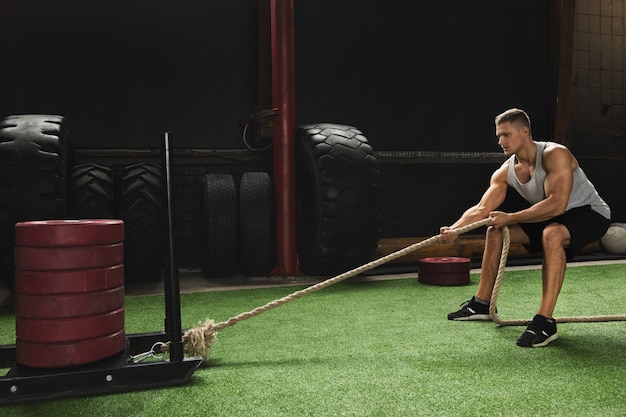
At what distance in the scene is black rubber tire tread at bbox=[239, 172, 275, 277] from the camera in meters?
4.29

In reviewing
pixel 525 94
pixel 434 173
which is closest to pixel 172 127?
pixel 434 173

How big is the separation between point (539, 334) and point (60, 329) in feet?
6.10

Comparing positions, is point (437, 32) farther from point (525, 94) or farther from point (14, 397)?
point (14, 397)

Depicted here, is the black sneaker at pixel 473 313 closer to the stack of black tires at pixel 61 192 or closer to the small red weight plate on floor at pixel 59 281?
the small red weight plate on floor at pixel 59 281

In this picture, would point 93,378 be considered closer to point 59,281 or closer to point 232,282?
point 59,281

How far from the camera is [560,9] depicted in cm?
630

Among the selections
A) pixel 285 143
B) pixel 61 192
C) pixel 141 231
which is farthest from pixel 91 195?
pixel 285 143

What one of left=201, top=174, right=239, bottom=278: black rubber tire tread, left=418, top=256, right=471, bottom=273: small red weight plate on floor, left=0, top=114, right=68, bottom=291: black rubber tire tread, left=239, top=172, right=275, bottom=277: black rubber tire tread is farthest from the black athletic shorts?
left=0, top=114, right=68, bottom=291: black rubber tire tread

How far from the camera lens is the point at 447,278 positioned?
3.84 m

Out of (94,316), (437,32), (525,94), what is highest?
(437,32)

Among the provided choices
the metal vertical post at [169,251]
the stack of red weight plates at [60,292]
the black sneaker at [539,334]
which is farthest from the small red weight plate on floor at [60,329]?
the black sneaker at [539,334]

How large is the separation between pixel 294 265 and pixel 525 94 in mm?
3743

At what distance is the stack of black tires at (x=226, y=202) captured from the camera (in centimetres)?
318

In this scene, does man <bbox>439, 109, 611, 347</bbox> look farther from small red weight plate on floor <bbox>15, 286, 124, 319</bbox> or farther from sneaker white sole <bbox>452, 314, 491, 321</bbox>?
small red weight plate on floor <bbox>15, 286, 124, 319</bbox>
